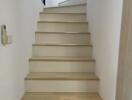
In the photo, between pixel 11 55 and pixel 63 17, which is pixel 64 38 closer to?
pixel 63 17

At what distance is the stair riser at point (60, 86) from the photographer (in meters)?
2.37

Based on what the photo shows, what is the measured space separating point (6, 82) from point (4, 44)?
1.07 feet

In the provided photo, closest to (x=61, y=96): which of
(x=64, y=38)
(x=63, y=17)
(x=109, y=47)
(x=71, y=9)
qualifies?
(x=109, y=47)

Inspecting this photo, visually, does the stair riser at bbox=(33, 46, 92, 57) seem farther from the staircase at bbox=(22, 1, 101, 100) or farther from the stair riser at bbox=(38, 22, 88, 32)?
the stair riser at bbox=(38, 22, 88, 32)

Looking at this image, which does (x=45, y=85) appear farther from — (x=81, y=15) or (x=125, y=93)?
(x=81, y=15)

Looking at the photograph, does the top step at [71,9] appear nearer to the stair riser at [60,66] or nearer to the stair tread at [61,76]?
the stair riser at [60,66]

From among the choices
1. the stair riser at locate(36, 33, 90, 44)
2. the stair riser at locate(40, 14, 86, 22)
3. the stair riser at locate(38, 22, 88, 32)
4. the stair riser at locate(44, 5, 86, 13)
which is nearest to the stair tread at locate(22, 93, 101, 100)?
the stair riser at locate(36, 33, 90, 44)

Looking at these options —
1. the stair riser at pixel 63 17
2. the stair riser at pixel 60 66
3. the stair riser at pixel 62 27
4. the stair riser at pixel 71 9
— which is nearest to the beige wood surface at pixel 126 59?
the stair riser at pixel 60 66

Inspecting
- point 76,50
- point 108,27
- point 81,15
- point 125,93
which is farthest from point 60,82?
point 81,15

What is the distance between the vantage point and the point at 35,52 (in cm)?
290

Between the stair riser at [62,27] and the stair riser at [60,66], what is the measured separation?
884mm

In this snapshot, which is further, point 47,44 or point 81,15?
point 81,15

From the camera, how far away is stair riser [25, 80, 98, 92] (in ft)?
7.77

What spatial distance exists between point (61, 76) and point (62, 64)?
263 mm
